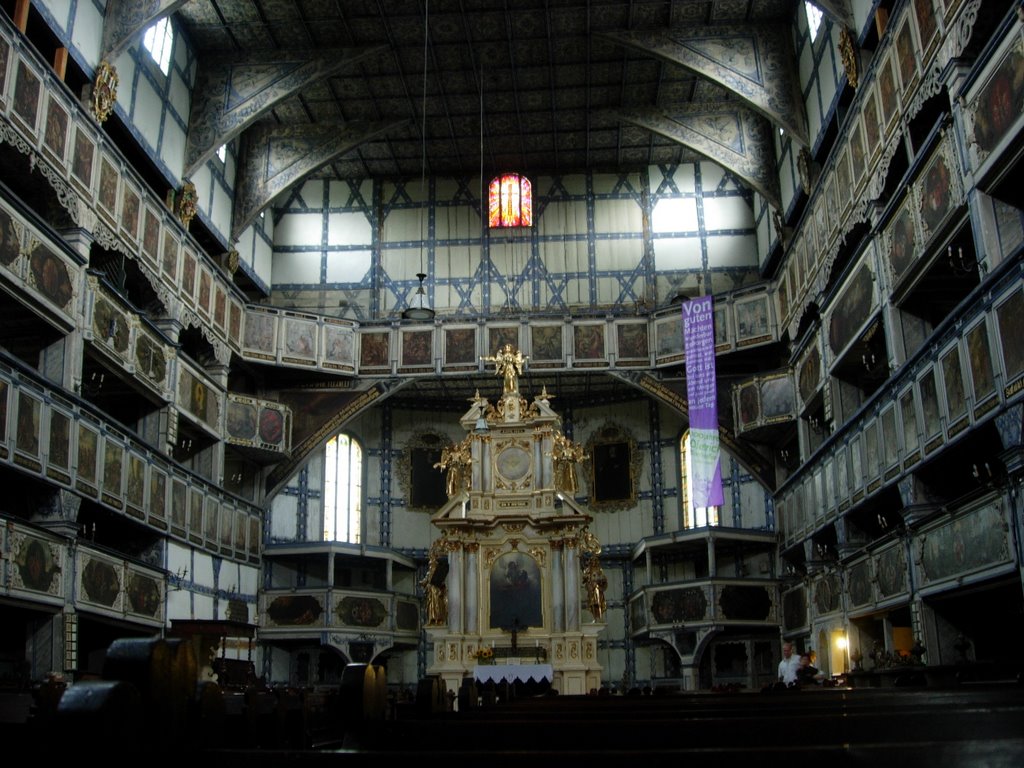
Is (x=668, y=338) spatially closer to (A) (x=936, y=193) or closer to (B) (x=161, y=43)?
(A) (x=936, y=193)

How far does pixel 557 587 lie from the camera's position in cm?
2906

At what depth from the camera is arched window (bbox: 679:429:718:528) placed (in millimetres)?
33281

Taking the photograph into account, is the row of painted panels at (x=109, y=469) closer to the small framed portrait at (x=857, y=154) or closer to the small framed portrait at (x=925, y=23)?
the small framed portrait at (x=925, y=23)

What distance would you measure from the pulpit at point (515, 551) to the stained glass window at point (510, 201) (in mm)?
6276

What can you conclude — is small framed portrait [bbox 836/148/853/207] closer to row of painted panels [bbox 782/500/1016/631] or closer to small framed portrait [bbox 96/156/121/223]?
row of painted panels [bbox 782/500/1016/631]

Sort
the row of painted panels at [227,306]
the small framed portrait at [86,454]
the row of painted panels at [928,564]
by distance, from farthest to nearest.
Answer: the small framed portrait at [86,454], the row of painted panels at [227,306], the row of painted panels at [928,564]

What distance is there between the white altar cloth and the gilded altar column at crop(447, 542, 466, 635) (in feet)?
5.61

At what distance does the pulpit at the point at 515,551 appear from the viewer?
2848cm

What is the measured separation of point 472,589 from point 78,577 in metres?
12.7

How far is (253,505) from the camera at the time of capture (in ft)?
97.7

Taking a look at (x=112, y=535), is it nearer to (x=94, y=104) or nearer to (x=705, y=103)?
(x=94, y=104)

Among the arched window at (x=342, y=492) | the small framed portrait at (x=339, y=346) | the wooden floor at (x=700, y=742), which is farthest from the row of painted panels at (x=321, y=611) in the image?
the wooden floor at (x=700, y=742)

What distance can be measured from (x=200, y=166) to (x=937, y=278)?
19207 millimetres

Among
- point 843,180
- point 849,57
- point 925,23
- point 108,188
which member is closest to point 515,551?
point 843,180
